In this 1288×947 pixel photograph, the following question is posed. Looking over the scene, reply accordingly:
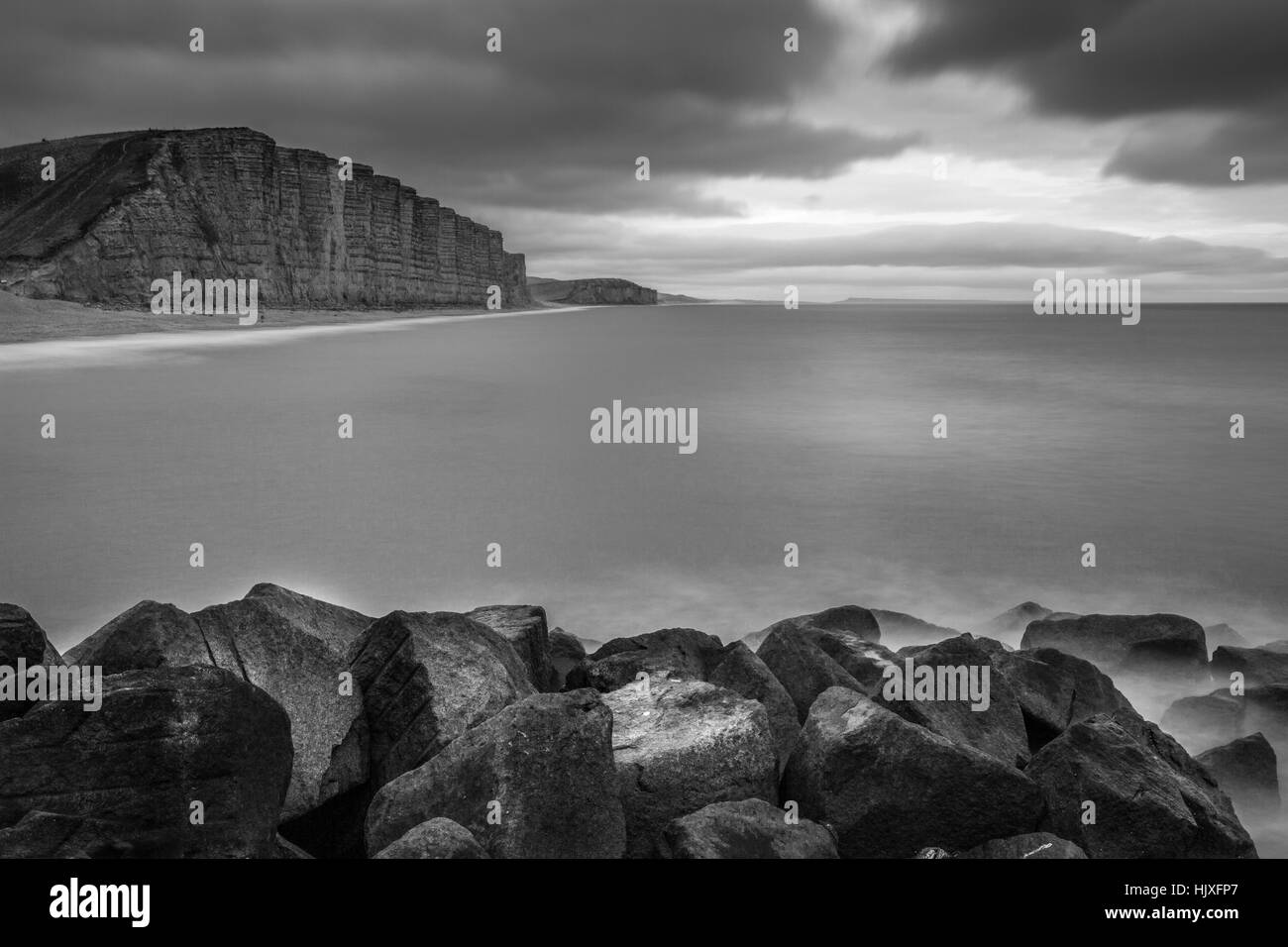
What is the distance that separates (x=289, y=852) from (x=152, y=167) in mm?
86929

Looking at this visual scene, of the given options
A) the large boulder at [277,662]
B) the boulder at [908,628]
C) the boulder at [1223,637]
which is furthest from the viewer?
the boulder at [1223,637]

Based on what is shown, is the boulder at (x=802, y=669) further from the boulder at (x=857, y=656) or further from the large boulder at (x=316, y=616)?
the large boulder at (x=316, y=616)

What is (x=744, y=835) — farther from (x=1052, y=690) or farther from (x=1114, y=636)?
(x=1114, y=636)

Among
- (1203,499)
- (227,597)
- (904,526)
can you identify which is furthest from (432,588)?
(1203,499)

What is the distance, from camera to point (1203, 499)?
16.9 meters

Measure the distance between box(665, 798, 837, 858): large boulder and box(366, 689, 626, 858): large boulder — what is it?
38cm

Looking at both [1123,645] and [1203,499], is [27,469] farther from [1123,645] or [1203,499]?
[1203,499]

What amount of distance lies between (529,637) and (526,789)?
2.52m

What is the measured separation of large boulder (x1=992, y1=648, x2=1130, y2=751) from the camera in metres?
6.59

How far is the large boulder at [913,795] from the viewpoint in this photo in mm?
4859

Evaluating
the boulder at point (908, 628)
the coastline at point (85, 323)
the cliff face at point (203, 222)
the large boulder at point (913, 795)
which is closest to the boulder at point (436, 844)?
the large boulder at point (913, 795)

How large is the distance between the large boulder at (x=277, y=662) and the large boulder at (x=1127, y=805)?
167 inches

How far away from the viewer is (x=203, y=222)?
3073 inches

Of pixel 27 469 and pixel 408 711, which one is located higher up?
pixel 27 469
